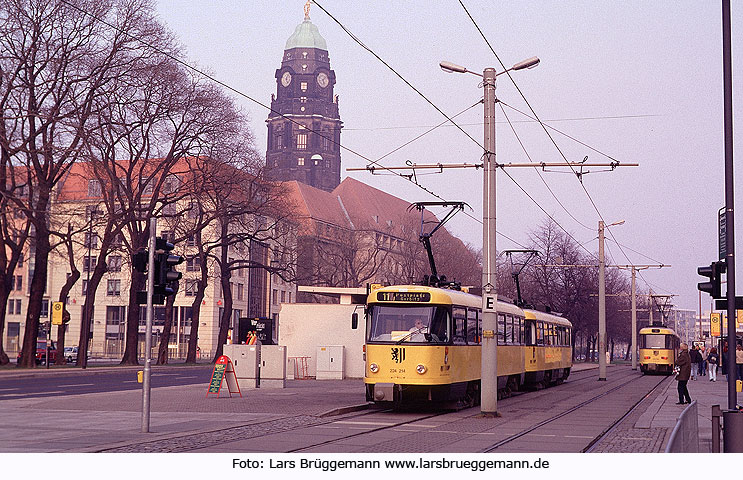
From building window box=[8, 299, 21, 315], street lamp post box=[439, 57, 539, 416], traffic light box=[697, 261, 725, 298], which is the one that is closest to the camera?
traffic light box=[697, 261, 725, 298]

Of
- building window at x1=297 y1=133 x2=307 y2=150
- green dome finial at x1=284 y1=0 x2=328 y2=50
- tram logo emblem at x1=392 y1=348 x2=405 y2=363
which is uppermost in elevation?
green dome finial at x1=284 y1=0 x2=328 y2=50

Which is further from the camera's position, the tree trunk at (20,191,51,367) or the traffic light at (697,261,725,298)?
the tree trunk at (20,191,51,367)

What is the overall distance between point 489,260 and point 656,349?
40.6 metres

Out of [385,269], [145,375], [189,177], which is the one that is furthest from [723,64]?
[385,269]

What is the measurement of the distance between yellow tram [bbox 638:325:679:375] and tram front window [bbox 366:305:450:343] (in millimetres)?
38779

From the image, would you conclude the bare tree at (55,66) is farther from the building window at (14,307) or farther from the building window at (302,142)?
the building window at (302,142)

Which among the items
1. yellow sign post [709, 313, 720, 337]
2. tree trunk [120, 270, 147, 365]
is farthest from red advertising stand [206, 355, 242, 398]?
yellow sign post [709, 313, 720, 337]

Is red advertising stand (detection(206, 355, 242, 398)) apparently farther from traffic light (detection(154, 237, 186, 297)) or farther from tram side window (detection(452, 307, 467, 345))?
traffic light (detection(154, 237, 186, 297))

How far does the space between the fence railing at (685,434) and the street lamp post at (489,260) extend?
910 cm

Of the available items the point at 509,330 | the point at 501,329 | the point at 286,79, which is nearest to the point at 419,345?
the point at 501,329

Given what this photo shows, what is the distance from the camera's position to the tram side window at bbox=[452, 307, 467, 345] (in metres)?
A: 25.2

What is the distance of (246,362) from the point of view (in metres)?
33.9

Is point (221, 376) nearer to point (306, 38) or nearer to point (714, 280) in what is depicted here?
point (714, 280)

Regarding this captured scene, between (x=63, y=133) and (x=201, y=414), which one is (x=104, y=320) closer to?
A: (x=63, y=133)
